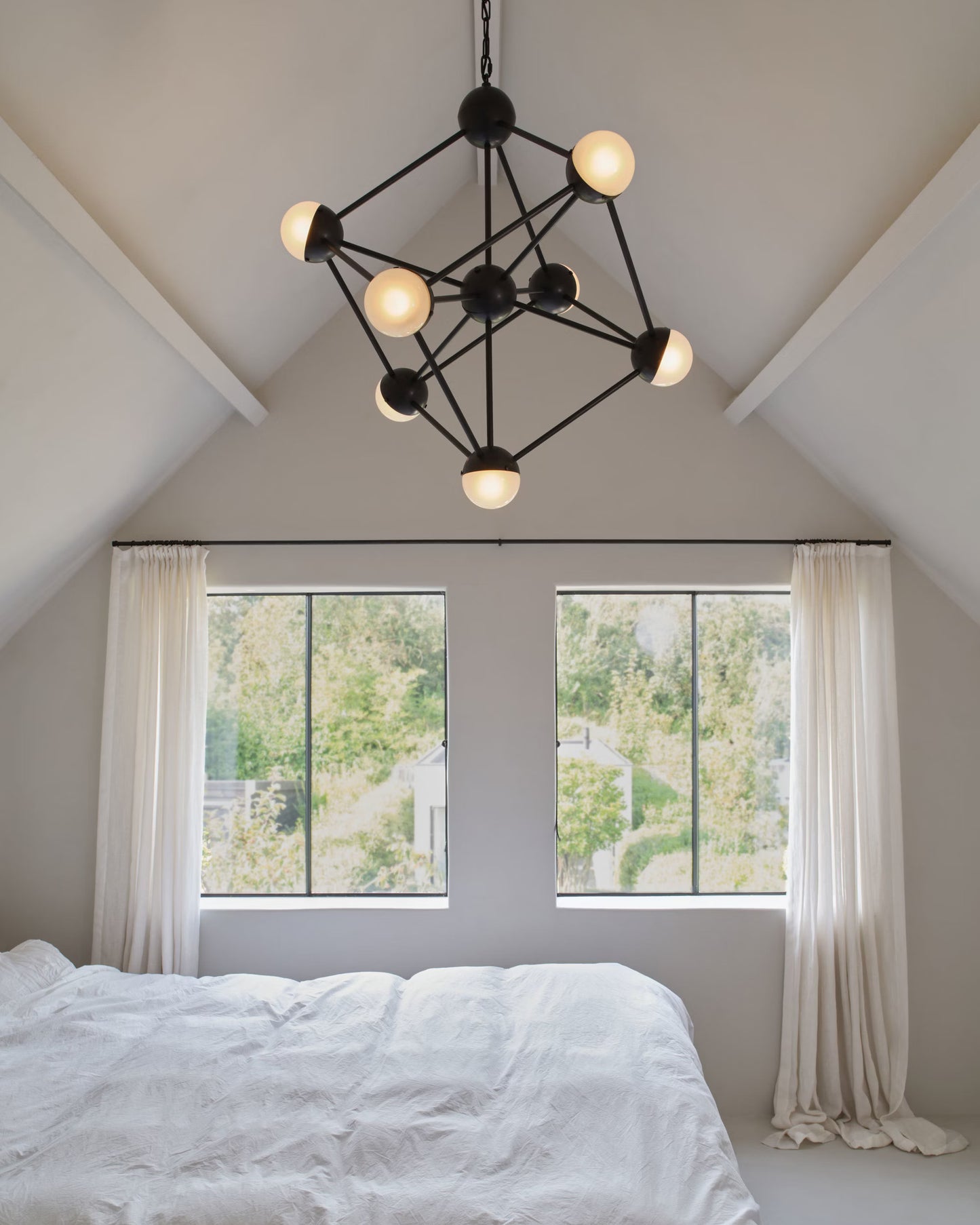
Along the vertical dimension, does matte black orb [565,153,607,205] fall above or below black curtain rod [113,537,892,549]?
above

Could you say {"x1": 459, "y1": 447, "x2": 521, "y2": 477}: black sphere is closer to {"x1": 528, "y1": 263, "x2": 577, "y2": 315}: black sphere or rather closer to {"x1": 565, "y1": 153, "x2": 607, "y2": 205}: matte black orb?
{"x1": 528, "y1": 263, "x2": 577, "y2": 315}: black sphere

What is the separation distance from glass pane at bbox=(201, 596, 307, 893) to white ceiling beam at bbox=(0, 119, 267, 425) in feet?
3.22

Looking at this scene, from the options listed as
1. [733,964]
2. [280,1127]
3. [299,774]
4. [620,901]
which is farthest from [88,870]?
[733,964]

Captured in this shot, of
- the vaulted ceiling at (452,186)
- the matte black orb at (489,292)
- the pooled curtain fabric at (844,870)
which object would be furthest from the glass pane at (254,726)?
the matte black orb at (489,292)

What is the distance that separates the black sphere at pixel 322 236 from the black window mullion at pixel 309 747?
228 cm

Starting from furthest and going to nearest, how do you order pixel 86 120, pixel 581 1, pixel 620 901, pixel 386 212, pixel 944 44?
pixel 620 901 → pixel 386 212 → pixel 581 1 → pixel 86 120 → pixel 944 44

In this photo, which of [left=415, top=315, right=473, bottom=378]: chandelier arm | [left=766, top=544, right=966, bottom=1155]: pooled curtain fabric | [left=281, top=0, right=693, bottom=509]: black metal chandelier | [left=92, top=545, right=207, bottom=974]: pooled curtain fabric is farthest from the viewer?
[left=92, top=545, right=207, bottom=974]: pooled curtain fabric

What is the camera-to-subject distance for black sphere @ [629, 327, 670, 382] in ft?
5.32

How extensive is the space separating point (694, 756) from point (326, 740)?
1.59m

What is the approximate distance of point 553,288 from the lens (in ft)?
5.32

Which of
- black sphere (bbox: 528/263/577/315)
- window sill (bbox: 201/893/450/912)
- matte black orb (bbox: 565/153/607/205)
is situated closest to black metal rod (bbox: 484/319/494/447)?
black sphere (bbox: 528/263/577/315)

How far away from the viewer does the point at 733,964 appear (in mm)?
3320

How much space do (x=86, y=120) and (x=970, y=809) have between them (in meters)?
3.75

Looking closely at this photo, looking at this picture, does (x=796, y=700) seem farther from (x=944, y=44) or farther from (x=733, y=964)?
(x=944, y=44)
